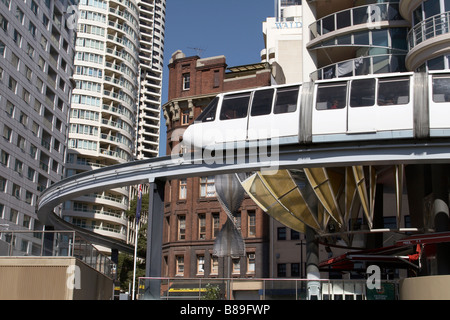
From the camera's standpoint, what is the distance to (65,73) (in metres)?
81.9

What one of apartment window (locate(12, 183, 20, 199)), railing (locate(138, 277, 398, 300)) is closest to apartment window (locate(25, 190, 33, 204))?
apartment window (locate(12, 183, 20, 199))

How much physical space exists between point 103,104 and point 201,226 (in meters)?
56.6

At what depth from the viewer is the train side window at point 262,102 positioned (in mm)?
25594

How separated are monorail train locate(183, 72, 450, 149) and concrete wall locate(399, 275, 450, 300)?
5375mm

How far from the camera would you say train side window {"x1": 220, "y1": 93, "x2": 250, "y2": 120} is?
25891 mm

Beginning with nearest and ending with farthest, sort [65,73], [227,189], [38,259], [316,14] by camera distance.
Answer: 1. [38,259]
2. [227,189]
3. [316,14]
4. [65,73]

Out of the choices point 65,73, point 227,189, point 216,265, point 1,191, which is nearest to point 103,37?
point 65,73

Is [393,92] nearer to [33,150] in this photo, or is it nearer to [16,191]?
[16,191]

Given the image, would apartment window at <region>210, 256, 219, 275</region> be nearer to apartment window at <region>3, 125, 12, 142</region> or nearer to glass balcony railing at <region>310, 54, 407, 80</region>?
glass balcony railing at <region>310, 54, 407, 80</region>

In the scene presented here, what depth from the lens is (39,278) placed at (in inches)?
766

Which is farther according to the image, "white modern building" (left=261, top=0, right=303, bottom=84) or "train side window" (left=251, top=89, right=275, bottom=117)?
"white modern building" (left=261, top=0, right=303, bottom=84)

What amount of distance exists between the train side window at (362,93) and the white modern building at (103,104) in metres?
77.7
